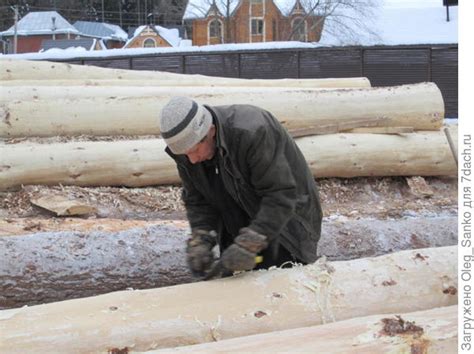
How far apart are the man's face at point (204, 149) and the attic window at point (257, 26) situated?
37.8m

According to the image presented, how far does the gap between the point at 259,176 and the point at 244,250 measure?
379 mm

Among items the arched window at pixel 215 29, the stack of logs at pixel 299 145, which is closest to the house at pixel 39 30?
the arched window at pixel 215 29

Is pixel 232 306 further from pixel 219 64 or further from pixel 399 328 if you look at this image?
pixel 219 64

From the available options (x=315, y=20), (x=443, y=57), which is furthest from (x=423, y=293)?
(x=315, y=20)

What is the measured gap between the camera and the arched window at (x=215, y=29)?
37.9 m

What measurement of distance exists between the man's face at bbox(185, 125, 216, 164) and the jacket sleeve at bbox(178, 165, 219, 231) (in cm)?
43

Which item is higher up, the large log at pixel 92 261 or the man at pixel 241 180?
the man at pixel 241 180

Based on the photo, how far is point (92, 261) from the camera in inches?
159

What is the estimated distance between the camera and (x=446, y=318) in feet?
9.29

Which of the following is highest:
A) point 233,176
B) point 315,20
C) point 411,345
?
point 315,20

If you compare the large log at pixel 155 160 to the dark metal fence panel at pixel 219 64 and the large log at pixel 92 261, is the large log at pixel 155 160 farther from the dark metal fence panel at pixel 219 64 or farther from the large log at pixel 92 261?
the dark metal fence panel at pixel 219 64

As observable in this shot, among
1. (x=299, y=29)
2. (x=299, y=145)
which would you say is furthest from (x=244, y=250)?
(x=299, y=29)

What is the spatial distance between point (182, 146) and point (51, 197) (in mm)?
3699

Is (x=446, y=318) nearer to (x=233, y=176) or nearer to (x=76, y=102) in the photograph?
(x=233, y=176)
